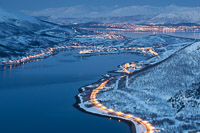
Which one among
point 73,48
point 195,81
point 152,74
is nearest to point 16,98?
point 152,74

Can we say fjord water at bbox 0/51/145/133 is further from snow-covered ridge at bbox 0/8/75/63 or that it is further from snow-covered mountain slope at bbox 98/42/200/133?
snow-covered ridge at bbox 0/8/75/63

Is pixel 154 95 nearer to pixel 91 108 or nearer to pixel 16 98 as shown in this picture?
pixel 91 108

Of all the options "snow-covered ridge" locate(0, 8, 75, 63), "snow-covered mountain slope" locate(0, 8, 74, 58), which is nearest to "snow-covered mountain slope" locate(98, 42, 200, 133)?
"snow-covered ridge" locate(0, 8, 75, 63)

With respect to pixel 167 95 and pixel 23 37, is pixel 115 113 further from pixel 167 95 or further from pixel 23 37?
pixel 23 37

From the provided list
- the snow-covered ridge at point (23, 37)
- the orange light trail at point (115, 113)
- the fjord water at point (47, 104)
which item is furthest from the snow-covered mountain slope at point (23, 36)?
the orange light trail at point (115, 113)

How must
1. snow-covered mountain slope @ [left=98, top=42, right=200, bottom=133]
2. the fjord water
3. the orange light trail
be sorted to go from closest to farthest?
the orange light trail < the fjord water < snow-covered mountain slope @ [left=98, top=42, right=200, bottom=133]

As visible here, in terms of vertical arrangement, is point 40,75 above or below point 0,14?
below
